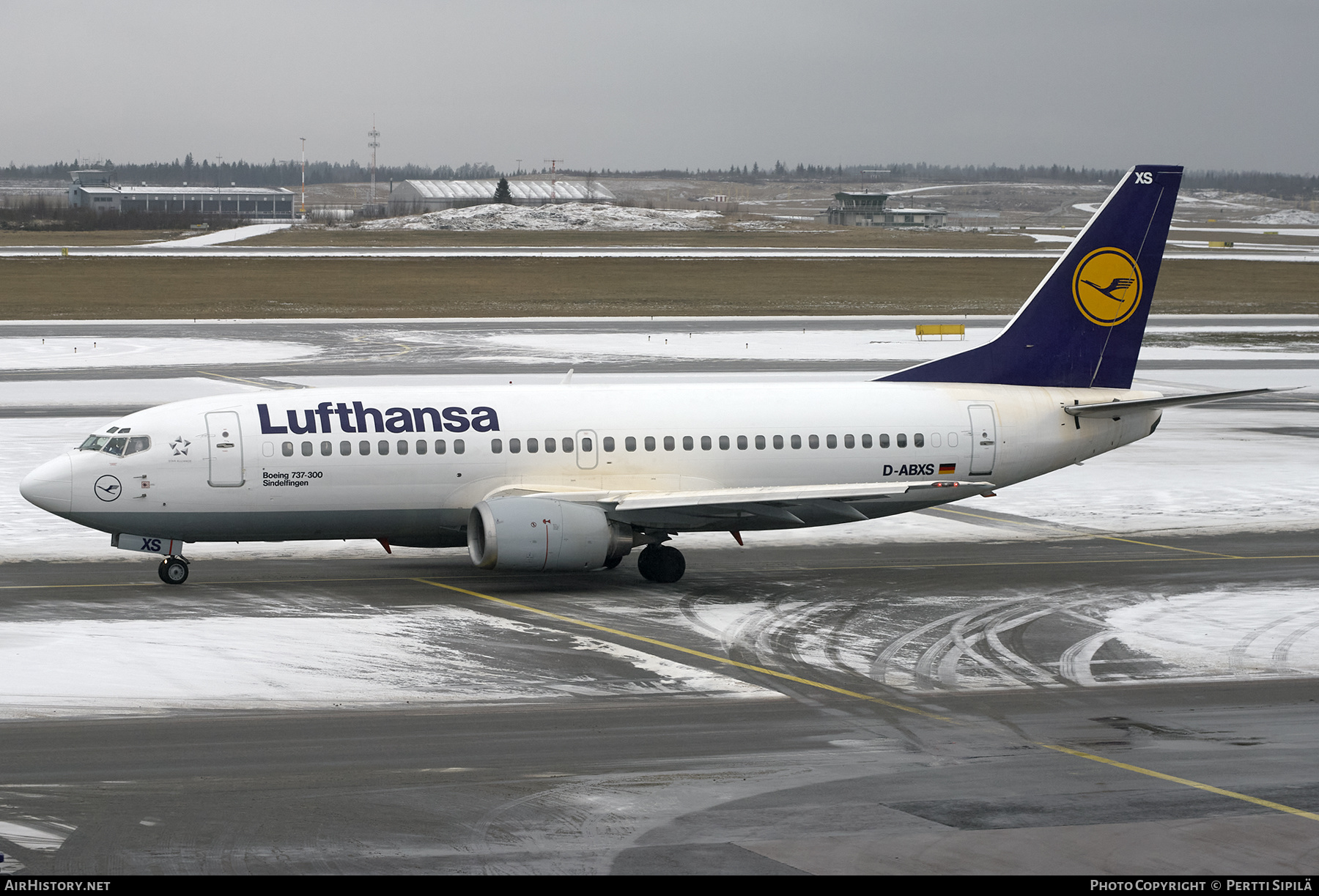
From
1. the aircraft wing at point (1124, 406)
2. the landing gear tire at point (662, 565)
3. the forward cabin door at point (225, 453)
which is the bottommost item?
the landing gear tire at point (662, 565)

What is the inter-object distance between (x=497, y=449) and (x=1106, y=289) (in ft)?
48.2

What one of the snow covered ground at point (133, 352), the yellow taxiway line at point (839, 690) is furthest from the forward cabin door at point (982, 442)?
the snow covered ground at point (133, 352)

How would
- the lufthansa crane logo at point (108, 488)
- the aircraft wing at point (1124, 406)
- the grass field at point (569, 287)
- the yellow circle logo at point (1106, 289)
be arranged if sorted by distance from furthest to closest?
the grass field at point (569, 287) → the yellow circle logo at point (1106, 289) → the aircraft wing at point (1124, 406) → the lufthansa crane logo at point (108, 488)

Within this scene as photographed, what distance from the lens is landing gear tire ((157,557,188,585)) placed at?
96.5ft

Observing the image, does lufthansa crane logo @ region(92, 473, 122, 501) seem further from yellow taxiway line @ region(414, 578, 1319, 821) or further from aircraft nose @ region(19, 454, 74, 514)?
yellow taxiway line @ region(414, 578, 1319, 821)

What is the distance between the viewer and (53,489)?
92.5 feet

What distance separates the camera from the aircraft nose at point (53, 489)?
28.2m

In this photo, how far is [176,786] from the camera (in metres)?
17.6

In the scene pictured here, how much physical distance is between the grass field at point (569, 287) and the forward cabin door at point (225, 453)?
61.4 metres

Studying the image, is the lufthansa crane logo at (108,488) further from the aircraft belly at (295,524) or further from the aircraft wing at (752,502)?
the aircraft wing at (752,502)

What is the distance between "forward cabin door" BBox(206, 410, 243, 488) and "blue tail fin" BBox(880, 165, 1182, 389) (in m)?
14.5

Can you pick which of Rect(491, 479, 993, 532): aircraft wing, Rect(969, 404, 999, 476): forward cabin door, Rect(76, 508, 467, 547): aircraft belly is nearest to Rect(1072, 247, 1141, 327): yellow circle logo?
Rect(969, 404, 999, 476): forward cabin door

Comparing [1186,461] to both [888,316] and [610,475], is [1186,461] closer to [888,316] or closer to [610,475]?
[610,475]

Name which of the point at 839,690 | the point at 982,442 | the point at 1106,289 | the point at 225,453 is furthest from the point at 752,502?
the point at 1106,289
